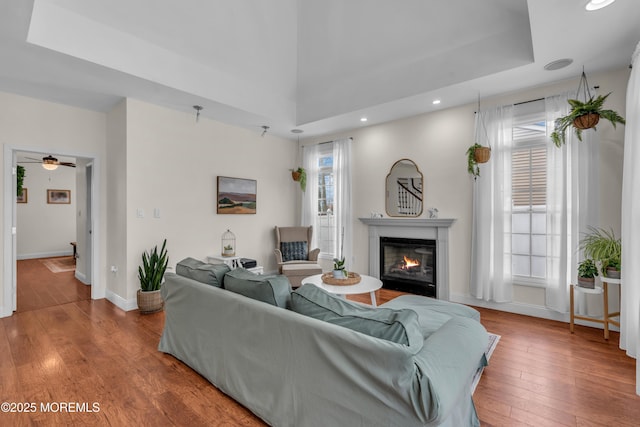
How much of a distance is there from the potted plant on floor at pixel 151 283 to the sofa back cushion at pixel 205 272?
1418 millimetres

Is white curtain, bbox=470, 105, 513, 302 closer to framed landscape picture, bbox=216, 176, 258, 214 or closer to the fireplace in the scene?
the fireplace

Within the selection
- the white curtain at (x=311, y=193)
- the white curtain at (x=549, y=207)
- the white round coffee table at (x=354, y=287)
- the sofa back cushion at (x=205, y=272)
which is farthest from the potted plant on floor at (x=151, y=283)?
the white curtain at (x=549, y=207)

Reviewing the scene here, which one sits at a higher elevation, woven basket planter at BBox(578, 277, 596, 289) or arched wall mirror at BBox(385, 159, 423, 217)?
arched wall mirror at BBox(385, 159, 423, 217)

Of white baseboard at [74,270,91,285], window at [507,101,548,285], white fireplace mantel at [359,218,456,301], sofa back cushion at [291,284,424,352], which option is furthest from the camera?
white baseboard at [74,270,91,285]

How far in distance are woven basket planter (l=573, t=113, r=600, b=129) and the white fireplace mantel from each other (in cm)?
171

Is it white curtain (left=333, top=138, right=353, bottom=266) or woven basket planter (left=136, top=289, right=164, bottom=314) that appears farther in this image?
white curtain (left=333, top=138, right=353, bottom=266)

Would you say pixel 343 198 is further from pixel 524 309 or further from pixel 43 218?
pixel 43 218

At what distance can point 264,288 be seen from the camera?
194cm

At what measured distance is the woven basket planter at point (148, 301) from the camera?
3715mm

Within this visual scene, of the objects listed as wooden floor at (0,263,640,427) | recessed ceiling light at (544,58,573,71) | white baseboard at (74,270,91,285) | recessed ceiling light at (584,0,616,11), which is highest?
recessed ceiling light at (584,0,616,11)

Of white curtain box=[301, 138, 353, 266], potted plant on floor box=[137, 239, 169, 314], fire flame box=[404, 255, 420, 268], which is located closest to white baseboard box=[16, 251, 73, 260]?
potted plant on floor box=[137, 239, 169, 314]

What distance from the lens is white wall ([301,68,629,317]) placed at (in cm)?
320

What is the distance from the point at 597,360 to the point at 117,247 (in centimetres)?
539

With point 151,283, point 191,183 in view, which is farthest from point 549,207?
point 151,283
